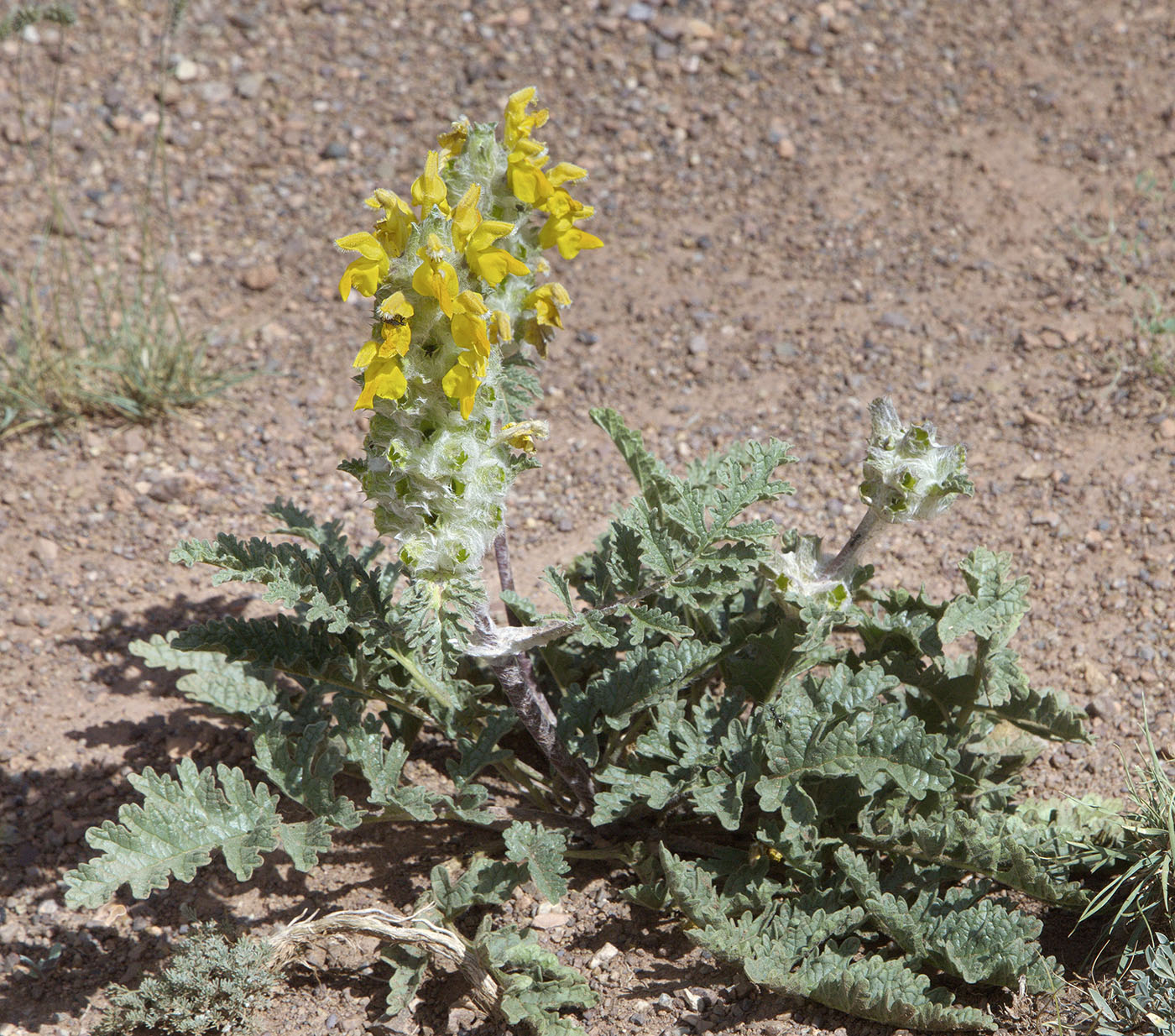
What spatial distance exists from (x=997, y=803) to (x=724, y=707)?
0.78 metres

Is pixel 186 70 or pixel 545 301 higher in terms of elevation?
pixel 186 70

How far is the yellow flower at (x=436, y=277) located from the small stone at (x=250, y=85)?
420 cm

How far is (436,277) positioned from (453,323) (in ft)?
0.31

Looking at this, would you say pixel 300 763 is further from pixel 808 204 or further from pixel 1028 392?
pixel 808 204

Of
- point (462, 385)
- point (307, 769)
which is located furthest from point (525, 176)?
point (307, 769)

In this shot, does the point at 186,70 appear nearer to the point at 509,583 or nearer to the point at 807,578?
the point at 509,583

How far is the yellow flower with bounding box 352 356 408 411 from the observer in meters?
2.21

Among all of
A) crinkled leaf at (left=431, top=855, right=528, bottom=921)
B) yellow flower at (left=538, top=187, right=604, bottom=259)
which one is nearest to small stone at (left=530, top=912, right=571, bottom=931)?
crinkled leaf at (left=431, top=855, right=528, bottom=921)

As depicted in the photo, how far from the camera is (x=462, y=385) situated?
226cm

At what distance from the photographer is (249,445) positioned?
4.65m

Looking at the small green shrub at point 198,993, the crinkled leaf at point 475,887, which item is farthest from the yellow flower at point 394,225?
the small green shrub at point 198,993

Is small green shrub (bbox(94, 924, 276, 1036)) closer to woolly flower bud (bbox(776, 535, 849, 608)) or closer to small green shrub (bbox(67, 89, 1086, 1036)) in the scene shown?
small green shrub (bbox(67, 89, 1086, 1036))

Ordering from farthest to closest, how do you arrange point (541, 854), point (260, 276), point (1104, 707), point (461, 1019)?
point (260, 276) → point (1104, 707) → point (461, 1019) → point (541, 854)

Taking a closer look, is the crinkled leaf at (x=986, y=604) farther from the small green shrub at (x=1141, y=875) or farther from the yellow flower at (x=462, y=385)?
the yellow flower at (x=462, y=385)
